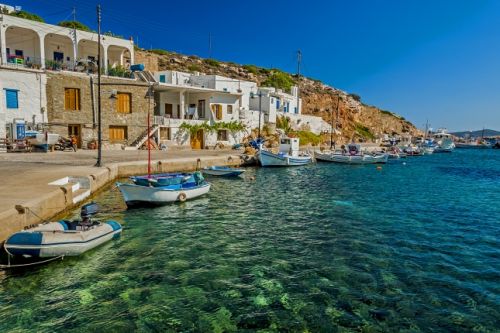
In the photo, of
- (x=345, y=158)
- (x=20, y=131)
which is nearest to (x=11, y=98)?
(x=20, y=131)

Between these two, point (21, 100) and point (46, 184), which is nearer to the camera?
point (46, 184)

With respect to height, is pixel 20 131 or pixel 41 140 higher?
pixel 20 131

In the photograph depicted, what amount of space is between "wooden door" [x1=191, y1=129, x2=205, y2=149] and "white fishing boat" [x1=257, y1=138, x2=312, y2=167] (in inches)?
325

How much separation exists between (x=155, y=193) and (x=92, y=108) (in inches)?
866

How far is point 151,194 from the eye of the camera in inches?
612

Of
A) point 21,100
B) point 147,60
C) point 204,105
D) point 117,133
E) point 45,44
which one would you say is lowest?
point 117,133

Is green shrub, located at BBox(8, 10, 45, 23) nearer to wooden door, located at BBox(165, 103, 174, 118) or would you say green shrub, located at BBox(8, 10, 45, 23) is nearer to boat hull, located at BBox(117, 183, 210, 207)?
wooden door, located at BBox(165, 103, 174, 118)

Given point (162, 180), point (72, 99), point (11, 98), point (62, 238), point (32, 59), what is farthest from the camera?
point (32, 59)

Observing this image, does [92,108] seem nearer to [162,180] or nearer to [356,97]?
[162,180]

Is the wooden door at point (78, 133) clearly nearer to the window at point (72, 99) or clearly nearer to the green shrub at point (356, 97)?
the window at point (72, 99)

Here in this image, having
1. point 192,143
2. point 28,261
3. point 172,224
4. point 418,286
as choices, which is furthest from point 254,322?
point 192,143

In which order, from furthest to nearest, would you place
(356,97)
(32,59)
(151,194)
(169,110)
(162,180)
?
(356,97) < (169,110) < (32,59) < (162,180) < (151,194)

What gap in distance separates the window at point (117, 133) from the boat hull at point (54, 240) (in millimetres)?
27078

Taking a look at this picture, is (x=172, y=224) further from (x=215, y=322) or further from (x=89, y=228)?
(x=215, y=322)
